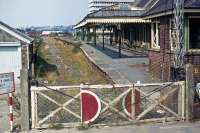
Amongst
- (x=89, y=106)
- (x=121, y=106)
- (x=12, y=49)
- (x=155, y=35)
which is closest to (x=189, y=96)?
(x=121, y=106)

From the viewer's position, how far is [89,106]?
10766 mm

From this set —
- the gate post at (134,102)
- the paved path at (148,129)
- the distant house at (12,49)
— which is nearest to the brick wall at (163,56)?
the gate post at (134,102)

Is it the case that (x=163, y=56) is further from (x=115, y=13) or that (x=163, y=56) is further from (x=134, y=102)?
(x=115, y=13)

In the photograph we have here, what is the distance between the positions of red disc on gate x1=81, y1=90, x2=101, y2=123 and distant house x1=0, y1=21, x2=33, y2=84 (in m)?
13.1

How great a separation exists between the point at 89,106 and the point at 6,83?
7.13 feet

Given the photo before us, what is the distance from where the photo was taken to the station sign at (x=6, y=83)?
10.7m

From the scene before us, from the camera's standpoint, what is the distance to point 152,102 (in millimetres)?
11281

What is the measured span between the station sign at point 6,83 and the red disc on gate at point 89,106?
1.84 metres

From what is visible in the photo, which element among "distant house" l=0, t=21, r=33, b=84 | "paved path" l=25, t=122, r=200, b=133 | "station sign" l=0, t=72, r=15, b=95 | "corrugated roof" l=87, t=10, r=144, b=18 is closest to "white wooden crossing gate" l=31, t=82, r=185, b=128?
"paved path" l=25, t=122, r=200, b=133

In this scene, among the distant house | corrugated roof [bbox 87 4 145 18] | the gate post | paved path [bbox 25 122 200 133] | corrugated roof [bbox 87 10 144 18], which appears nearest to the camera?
paved path [bbox 25 122 200 133]

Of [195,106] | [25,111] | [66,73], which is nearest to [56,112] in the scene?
[25,111]

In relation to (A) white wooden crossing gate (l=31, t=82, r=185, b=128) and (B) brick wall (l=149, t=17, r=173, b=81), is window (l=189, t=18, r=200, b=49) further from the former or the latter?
(A) white wooden crossing gate (l=31, t=82, r=185, b=128)

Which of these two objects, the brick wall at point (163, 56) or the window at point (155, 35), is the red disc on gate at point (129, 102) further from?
the window at point (155, 35)

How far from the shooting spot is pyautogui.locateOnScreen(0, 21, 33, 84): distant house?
77.2ft
